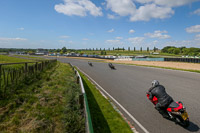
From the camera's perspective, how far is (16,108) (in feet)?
16.9

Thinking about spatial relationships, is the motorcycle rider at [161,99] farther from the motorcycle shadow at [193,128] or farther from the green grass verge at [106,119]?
the green grass verge at [106,119]

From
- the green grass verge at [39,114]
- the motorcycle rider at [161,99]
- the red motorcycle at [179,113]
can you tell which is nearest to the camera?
the green grass verge at [39,114]

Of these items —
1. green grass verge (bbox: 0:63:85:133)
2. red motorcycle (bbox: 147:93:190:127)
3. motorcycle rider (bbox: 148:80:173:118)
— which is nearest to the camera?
green grass verge (bbox: 0:63:85:133)

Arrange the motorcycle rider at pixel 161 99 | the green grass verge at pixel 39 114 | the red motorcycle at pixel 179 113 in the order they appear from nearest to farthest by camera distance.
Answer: the green grass verge at pixel 39 114, the red motorcycle at pixel 179 113, the motorcycle rider at pixel 161 99

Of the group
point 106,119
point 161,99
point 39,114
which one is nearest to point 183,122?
point 161,99

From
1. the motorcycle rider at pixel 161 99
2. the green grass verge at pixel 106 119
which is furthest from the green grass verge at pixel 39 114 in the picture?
the motorcycle rider at pixel 161 99

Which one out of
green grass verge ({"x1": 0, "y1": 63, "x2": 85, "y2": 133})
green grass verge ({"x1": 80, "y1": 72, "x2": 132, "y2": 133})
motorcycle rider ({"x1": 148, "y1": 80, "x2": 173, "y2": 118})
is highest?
motorcycle rider ({"x1": 148, "y1": 80, "x2": 173, "y2": 118})

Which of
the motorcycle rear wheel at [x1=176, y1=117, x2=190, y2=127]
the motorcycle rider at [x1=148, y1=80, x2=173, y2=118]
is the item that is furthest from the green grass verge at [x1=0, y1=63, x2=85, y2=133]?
the motorcycle rear wheel at [x1=176, y1=117, x2=190, y2=127]

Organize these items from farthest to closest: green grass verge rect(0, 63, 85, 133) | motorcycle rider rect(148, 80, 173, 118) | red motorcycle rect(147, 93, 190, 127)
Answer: motorcycle rider rect(148, 80, 173, 118) < red motorcycle rect(147, 93, 190, 127) < green grass verge rect(0, 63, 85, 133)

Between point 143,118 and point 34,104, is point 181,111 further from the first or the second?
point 34,104

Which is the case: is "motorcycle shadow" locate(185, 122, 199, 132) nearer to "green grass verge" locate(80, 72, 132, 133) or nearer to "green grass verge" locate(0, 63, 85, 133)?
"green grass verge" locate(80, 72, 132, 133)

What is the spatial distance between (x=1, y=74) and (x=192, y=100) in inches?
383

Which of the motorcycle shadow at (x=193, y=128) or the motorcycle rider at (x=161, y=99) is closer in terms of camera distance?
the motorcycle shadow at (x=193, y=128)

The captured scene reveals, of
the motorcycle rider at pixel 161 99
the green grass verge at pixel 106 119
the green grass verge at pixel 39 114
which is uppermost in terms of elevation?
the motorcycle rider at pixel 161 99
